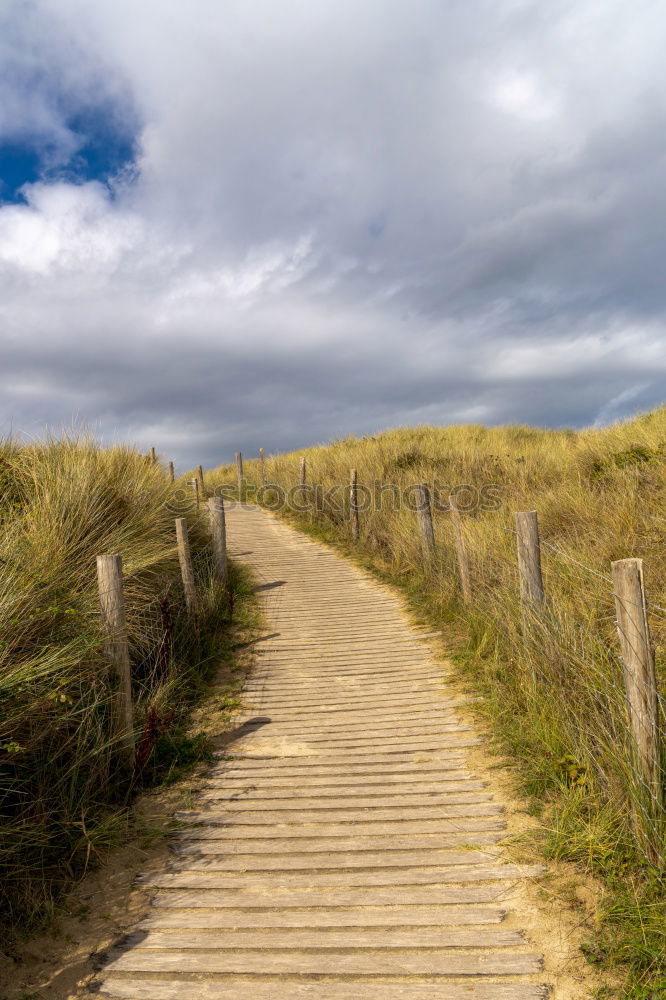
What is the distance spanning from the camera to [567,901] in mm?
3105

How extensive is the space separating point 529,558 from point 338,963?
324 cm

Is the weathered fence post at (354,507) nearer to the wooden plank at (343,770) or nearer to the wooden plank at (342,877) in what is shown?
the wooden plank at (343,770)

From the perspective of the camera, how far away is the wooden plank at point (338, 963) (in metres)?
2.77

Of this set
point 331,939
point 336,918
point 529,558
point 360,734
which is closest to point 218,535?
point 360,734

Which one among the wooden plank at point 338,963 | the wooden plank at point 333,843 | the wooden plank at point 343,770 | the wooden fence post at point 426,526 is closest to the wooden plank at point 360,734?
the wooden plank at point 343,770

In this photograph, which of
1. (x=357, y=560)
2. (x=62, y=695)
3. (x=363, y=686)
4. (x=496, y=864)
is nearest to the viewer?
(x=496, y=864)

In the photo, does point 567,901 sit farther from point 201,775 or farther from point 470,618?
point 470,618

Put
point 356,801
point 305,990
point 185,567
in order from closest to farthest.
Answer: point 305,990 → point 356,801 → point 185,567

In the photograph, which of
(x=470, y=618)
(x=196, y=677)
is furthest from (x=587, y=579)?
(x=196, y=677)

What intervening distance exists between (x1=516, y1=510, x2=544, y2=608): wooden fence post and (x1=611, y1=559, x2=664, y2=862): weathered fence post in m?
1.99

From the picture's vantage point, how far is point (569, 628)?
450cm

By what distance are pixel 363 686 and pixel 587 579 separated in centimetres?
247

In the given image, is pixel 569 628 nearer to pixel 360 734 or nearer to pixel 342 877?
pixel 360 734

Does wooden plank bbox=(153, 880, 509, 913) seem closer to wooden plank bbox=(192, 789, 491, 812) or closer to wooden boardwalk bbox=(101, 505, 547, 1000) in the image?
wooden boardwalk bbox=(101, 505, 547, 1000)
